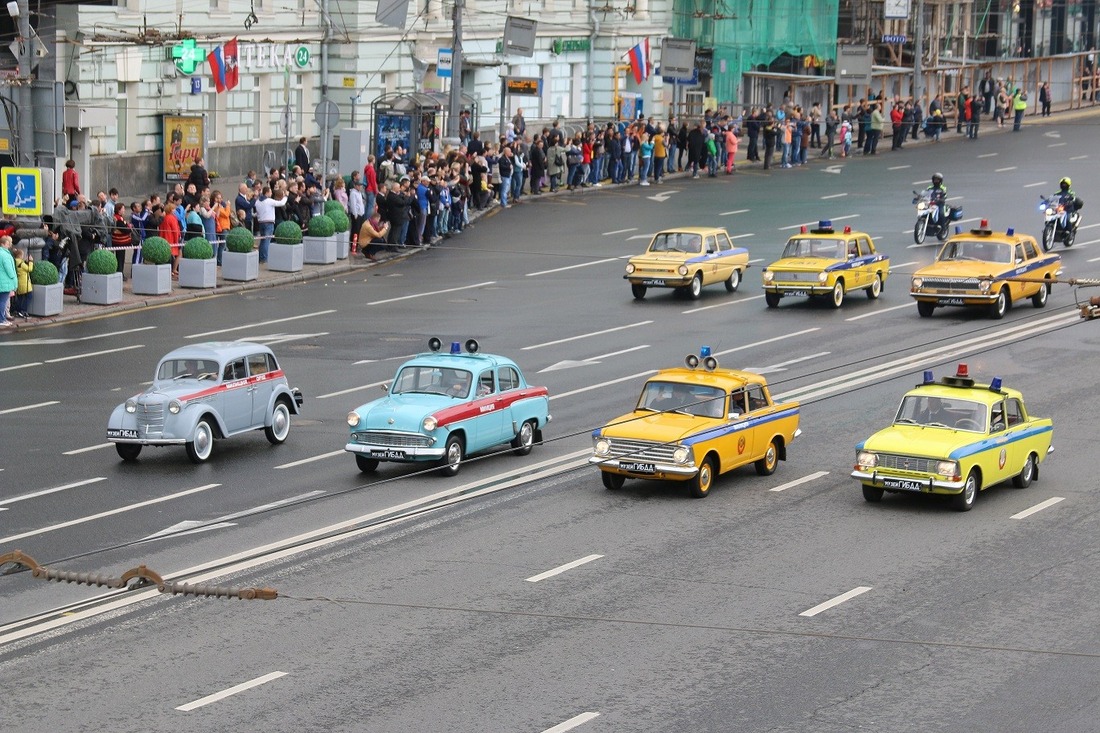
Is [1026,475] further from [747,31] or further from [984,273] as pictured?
[747,31]

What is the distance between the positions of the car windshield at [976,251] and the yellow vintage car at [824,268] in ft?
5.98

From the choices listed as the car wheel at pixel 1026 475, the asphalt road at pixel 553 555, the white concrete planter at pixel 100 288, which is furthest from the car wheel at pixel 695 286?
the car wheel at pixel 1026 475

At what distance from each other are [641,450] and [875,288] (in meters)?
16.9

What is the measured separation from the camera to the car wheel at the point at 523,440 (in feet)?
88.2

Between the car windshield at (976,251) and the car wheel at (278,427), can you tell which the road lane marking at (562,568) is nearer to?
the car wheel at (278,427)

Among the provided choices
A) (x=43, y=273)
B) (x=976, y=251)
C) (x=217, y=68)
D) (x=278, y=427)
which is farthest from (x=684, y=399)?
(x=217, y=68)

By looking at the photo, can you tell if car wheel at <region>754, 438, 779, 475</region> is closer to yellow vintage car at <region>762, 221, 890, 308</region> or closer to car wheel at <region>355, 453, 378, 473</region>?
car wheel at <region>355, 453, 378, 473</region>

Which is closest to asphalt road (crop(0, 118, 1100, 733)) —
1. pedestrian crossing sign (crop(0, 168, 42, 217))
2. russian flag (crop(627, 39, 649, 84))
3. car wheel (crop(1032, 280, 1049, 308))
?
car wheel (crop(1032, 280, 1049, 308))

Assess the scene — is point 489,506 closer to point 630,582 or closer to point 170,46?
point 630,582

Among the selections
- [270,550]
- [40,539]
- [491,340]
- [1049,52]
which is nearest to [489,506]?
[270,550]

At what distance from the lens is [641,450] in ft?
79.6

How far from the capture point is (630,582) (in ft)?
65.8

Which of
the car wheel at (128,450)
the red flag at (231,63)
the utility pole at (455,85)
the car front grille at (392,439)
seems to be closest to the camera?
the car front grille at (392,439)

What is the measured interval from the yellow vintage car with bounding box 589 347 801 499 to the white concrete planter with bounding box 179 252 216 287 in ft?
53.6
